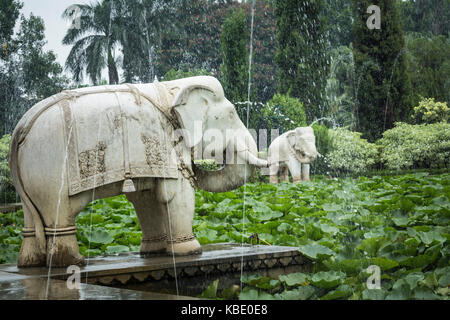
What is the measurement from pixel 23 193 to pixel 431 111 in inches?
652

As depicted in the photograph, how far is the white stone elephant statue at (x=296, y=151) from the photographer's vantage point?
37.1 ft

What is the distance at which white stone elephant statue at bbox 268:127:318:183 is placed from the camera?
11305mm

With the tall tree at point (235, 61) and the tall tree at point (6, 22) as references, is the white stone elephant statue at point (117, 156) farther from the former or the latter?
the tall tree at point (6, 22)

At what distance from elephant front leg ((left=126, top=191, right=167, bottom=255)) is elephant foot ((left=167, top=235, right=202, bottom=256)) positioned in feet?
0.49

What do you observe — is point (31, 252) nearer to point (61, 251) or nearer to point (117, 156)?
point (61, 251)

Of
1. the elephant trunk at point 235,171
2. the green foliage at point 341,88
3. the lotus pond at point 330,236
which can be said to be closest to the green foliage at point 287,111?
the green foliage at point 341,88

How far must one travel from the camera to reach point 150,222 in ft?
12.5

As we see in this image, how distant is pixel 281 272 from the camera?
147 inches

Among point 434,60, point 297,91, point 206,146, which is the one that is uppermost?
point 434,60

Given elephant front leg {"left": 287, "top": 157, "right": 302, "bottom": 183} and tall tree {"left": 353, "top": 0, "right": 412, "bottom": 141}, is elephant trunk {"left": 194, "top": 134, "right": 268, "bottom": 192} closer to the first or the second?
elephant front leg {"left": 287, "top": 157, "right": 302, "bottom": 183}
